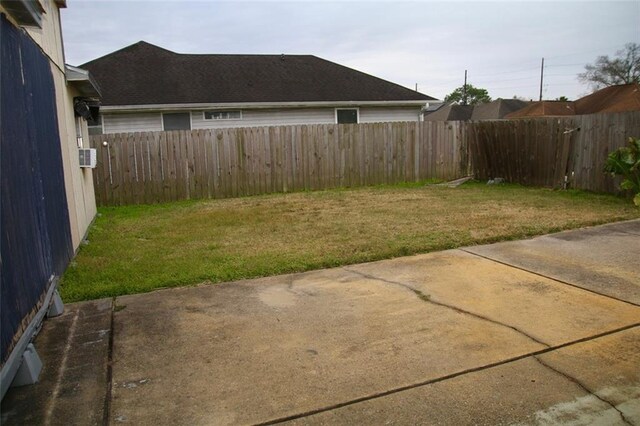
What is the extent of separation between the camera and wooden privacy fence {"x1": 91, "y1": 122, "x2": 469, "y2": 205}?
11945mm

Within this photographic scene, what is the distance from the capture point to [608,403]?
2682 millimetres

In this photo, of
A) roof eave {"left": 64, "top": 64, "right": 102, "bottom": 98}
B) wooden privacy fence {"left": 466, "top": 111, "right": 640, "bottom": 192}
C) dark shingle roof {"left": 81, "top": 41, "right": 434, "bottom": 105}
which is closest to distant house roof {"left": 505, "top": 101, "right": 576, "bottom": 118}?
dark shingle roof {"left": 81, "top": 41, "right": 434, "bottom": 105}

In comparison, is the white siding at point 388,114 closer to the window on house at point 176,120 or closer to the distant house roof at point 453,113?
the window on house at point 176,120

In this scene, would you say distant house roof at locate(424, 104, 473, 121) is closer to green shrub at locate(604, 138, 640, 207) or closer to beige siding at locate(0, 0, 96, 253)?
green shrub at locate(604, 138, 640, 207)

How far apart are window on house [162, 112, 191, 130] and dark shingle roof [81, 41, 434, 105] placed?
0.52 m

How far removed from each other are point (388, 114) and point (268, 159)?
23.5 ft

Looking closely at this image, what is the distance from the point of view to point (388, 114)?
18.5 meters

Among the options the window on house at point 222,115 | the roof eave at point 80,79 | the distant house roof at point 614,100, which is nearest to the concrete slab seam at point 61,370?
the roof eave at point 80,79

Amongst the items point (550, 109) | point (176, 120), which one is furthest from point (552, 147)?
point (550, 109)

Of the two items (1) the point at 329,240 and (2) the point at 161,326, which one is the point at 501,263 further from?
(2) the point at 161,326

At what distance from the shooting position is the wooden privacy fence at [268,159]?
11945 mm

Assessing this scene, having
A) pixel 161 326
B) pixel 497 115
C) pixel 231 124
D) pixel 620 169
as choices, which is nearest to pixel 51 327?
pixel 161 326

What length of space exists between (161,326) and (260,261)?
6.30 feet

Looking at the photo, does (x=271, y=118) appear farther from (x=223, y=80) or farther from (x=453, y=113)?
(x=453, y=113)
